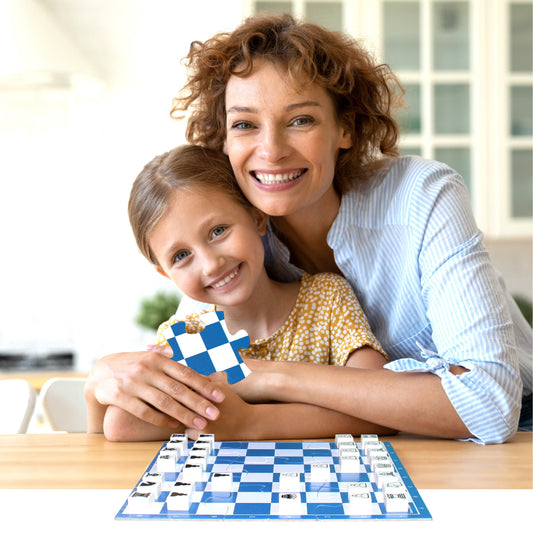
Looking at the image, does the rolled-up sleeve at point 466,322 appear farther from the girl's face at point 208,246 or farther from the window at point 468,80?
the window at point 468,80

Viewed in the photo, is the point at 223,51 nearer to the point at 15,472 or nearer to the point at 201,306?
the point at 201,306

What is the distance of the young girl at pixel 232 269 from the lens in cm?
141

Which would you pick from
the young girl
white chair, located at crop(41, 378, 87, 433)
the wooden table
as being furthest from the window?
the wooden table

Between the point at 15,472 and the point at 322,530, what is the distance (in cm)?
49

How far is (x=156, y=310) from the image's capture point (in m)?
3.74

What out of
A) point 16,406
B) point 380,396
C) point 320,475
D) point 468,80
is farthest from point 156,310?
point 320,475

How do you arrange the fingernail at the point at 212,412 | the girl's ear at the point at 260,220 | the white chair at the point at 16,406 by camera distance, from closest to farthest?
the fingernail at the point at 212,412 → the girl's ear at the point at 260,220 → the white chair at the point at 16,406

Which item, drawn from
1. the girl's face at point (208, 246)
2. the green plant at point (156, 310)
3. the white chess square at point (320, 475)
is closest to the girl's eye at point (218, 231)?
the girl's face at point (208, 246)

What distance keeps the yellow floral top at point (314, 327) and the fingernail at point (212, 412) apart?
0.31 metres

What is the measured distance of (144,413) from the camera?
1215mm

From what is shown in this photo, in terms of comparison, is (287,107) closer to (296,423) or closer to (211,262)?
(211,262)

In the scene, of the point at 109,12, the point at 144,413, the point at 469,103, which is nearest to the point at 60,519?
the point at 144,413

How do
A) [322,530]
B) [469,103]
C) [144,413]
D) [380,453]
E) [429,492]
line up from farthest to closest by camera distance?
[469,103] → [144,413] → [380,453] → [429,492] → [322,530]

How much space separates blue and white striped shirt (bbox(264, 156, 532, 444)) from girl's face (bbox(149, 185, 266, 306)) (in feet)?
0.72
